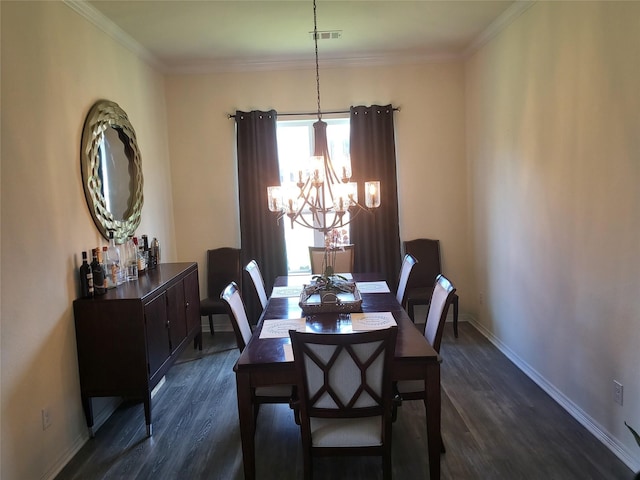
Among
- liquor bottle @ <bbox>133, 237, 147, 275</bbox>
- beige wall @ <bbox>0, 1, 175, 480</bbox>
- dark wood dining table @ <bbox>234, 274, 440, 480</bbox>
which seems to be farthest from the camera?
liquor bottle @ <bbox>133, 237, 147, 275</bbox>

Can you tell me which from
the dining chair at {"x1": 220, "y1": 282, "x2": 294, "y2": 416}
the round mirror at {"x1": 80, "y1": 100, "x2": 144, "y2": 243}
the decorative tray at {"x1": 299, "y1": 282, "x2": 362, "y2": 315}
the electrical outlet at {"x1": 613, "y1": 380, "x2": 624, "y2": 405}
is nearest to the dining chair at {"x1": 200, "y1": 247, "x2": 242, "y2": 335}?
the round mirror at {"x1": 80, "y1": 100, "x2": 144, "y2": 243}

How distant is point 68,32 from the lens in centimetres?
290

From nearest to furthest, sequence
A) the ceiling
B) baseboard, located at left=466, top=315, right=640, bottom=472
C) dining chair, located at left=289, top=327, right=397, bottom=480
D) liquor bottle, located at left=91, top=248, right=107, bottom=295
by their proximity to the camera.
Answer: dining chair, located at left=289, top=327, right=397, bottom=480 < baseboard, located at left=466, top=315, right=640, bottom=472 < liquor bottle, located at left=91, top=248, right=107, bottom=295 < the ceiling

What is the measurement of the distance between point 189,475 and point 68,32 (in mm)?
2952

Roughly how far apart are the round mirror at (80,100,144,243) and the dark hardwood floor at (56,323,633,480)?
4.69 feet

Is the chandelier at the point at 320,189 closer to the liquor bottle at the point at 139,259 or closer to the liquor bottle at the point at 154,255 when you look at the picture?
the liquor bottle at the point at 139,259

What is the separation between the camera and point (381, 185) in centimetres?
468

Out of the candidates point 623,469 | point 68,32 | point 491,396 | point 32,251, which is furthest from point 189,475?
point 68,32

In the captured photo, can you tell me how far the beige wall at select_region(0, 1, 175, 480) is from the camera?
2.24 metres

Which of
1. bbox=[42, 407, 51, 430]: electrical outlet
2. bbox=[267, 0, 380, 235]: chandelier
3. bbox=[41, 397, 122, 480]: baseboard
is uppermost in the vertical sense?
bbox=[267, 0, 380, 235]: chandelier

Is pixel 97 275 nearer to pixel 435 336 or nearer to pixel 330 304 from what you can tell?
pixel 330 304

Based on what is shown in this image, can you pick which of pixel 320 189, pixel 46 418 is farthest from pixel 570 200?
pixel 46 418

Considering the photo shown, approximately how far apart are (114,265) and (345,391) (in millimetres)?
1979

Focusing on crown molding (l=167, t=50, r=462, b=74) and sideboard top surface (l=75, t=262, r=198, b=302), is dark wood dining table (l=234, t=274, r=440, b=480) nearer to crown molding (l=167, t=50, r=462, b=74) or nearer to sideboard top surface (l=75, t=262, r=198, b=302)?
sideboard top surface (l=75, t=262, r=198, b=302)
